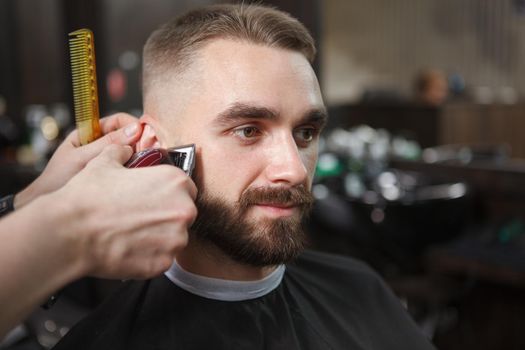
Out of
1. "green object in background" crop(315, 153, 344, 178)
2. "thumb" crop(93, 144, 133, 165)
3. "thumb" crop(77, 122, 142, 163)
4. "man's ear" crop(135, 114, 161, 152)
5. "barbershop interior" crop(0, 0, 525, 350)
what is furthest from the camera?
"green object in background" crop(315, 153, 344, 178)

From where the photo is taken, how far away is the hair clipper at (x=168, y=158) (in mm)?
984

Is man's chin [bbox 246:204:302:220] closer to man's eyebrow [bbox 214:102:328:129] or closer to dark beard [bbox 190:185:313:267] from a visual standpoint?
dark beard [bbox 190:185:313:267]

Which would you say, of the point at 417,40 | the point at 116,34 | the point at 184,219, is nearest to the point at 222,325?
the point at 184,219

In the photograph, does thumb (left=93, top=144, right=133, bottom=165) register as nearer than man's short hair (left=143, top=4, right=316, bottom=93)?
Yes

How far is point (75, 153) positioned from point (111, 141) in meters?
0.09

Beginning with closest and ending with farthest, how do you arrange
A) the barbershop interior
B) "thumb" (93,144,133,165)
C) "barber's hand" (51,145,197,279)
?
"barber's hand" (51,145,197,279) → "thumb" (93,144,133,165) → the barbershop interior

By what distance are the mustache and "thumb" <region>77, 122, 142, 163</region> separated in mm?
276

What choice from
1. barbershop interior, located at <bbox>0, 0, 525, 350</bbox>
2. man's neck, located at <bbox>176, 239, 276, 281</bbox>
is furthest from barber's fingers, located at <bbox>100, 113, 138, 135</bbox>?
barbershop interior, located at <bbox>0, 0, 525, 350</bbox>

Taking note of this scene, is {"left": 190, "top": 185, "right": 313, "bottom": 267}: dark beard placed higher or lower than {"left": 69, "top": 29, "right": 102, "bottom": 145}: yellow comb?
lower

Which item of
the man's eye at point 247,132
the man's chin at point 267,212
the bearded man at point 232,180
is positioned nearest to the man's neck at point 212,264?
the bearded man at point 232,180

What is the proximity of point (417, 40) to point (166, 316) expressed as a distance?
622 centimetres

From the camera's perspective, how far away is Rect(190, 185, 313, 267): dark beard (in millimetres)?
1146

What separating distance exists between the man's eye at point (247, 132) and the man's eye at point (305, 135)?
4.4 inches

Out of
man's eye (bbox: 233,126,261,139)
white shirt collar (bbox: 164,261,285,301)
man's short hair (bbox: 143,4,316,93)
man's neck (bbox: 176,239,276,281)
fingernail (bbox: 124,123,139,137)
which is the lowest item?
white shirt collar (bbox: 164,261,285,301)
